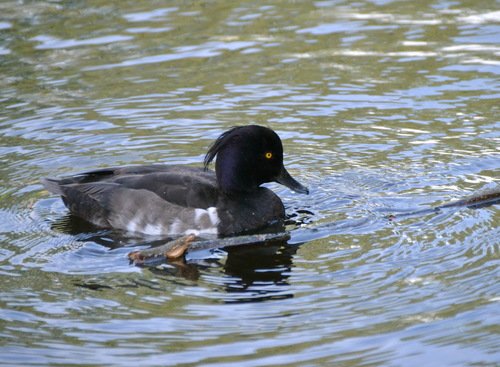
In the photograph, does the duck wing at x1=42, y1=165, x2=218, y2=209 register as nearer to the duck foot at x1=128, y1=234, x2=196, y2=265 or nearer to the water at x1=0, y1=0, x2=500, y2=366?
the water at x1=0, y1=0, x2=500, y2=366

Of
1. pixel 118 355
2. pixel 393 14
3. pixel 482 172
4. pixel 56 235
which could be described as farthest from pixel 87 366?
pixel 393 14

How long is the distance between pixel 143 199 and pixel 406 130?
10.9 feet

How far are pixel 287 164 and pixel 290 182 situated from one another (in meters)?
0.97

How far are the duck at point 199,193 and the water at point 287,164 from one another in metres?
0.29

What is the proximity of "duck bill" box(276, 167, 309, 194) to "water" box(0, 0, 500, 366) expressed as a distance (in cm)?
17

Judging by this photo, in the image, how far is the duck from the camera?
9.88m

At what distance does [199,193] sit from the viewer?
9.95 meters

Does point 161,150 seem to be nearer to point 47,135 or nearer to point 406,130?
point 47,135

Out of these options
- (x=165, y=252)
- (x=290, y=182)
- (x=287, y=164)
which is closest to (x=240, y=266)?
(x=165, y=252)

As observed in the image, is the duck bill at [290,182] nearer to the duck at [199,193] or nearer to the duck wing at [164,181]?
the duck at [199,193]

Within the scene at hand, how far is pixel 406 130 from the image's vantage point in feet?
38.4

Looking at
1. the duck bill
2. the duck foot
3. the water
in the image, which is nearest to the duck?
the duck bill

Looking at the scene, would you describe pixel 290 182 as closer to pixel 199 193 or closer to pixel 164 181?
pixel 199 193

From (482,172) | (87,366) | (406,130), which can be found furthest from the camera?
(406,130)
